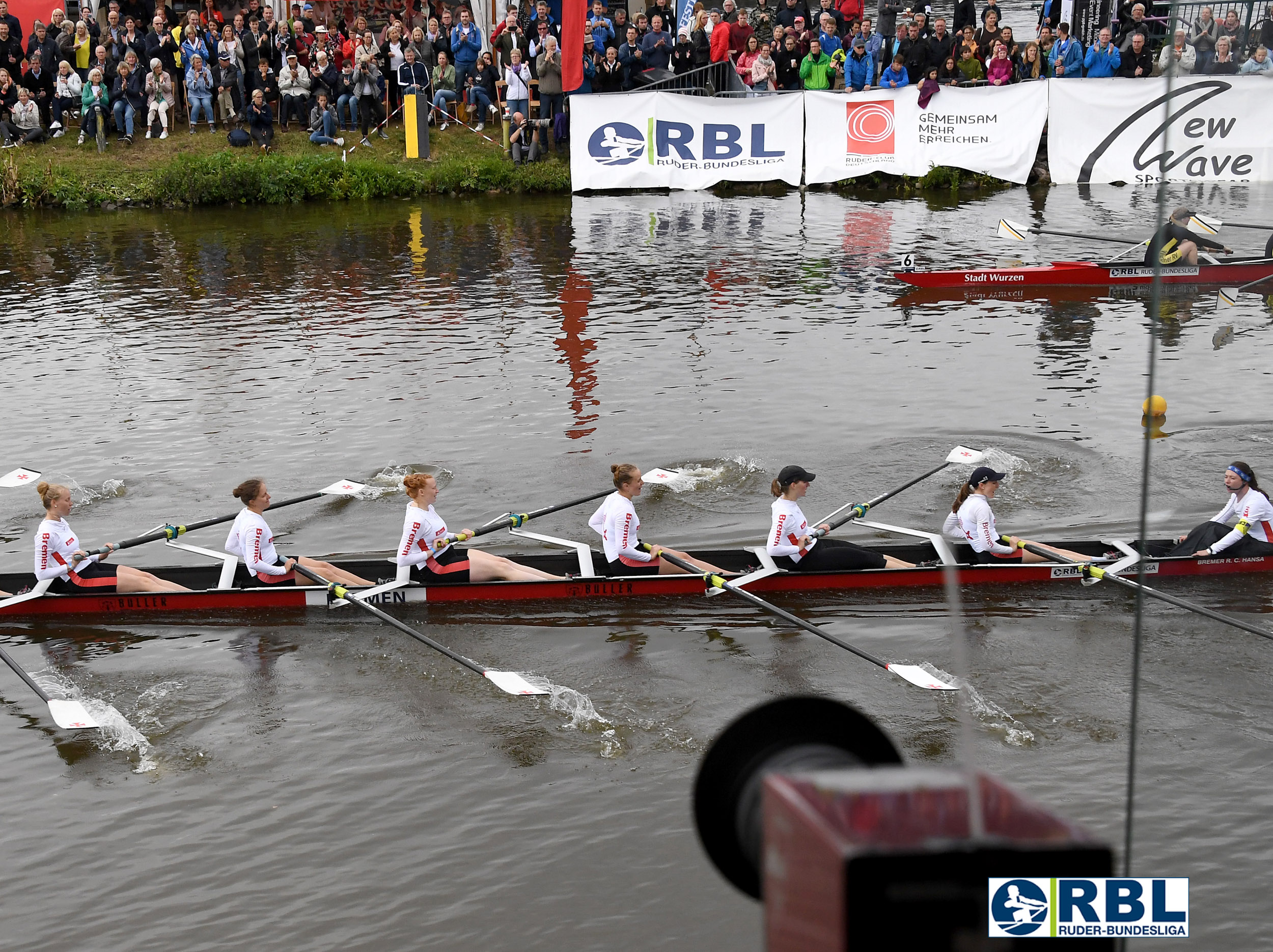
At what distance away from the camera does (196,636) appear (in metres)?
10.5

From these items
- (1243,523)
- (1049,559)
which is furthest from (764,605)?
(1243,523)

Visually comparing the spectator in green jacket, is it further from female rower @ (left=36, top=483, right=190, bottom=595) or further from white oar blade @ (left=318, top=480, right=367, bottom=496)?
female rower @ (left=36, top=483, right=190, bottom=595)

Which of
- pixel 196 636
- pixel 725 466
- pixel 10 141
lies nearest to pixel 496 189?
pixel 10 141

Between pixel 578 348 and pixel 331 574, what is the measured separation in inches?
287

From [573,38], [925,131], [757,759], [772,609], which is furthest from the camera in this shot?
[573,38]

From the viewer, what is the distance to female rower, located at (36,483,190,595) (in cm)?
1050

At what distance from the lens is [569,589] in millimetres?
10891

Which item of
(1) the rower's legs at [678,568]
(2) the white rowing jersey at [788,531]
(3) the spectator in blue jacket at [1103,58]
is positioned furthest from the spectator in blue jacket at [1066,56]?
(1) the rower's legs at [678,568]

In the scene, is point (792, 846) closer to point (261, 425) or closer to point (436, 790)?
point (436, 790)

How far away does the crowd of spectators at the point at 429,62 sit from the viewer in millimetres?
26219

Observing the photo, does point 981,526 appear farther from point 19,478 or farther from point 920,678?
point 19,478

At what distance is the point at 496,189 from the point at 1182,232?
14.4 metres

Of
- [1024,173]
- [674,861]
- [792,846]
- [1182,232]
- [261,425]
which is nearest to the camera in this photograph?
[792,846]

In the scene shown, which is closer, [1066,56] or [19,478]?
[19,478]
